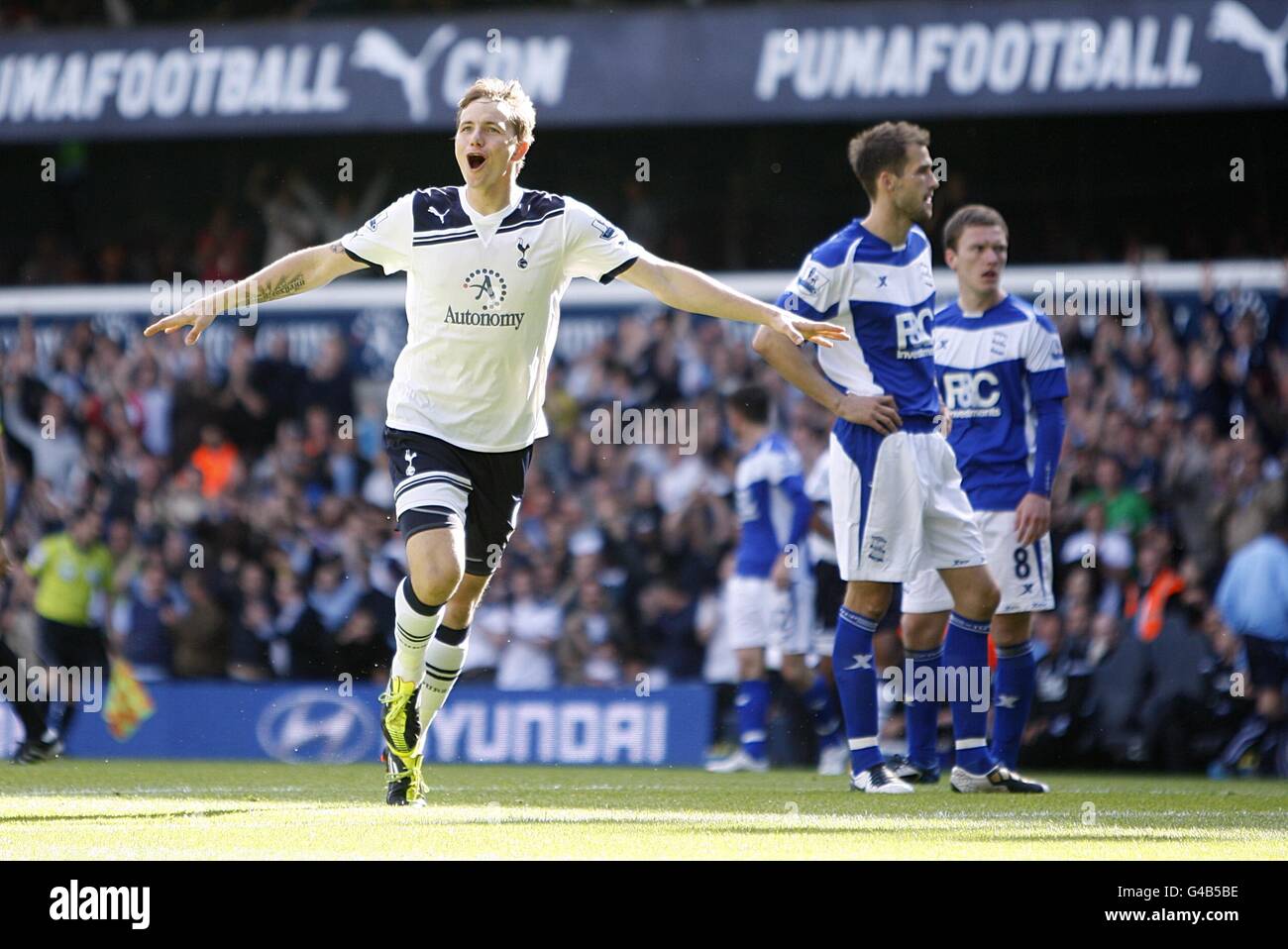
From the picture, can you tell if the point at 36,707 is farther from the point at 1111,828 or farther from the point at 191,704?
the point at 1111,828

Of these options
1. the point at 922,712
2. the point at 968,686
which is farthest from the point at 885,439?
the point at 922,712

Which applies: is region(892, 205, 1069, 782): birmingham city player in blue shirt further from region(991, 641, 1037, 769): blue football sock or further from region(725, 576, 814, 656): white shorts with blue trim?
region(725, 576, 814, 656): white shorts with blue trim

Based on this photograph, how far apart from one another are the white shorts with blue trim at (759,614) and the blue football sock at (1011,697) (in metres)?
3.08

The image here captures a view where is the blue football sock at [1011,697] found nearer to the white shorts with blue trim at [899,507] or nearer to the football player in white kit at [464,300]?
the white shorts with blue trim at [899,507]

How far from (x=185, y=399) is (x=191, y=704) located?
455 cm

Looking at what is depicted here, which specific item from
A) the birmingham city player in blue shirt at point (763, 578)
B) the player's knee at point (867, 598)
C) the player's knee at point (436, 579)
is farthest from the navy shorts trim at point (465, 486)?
the birmingham city player in blue shirt at point (763, 578)

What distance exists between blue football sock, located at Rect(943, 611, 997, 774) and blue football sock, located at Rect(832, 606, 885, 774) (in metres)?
0.39

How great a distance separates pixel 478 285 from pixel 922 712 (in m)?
3.11

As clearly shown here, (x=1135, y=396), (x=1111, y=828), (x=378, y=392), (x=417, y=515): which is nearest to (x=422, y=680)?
(x=417, y=515)

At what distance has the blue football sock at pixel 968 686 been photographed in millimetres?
8609

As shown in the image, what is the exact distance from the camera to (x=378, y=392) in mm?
17469

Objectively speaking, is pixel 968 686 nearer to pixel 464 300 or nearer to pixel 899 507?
pixel 899 507

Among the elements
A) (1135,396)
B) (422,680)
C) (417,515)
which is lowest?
(422,680)

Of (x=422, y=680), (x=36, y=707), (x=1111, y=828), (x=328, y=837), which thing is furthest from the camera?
(x=36, y=707)
